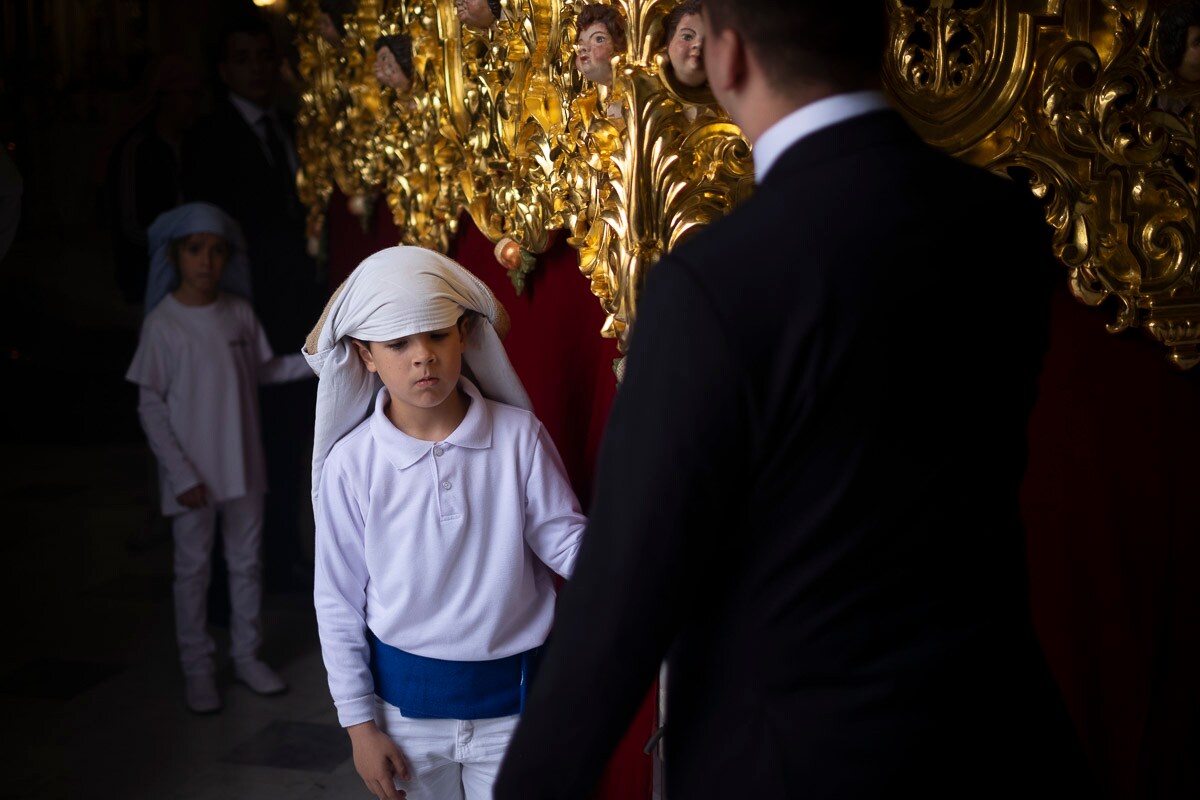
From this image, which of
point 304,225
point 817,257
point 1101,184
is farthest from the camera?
point 304,225

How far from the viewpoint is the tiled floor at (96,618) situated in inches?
141

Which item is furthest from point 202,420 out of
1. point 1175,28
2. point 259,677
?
point 1175,28

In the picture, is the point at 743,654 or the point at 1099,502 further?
the point at 1099,502

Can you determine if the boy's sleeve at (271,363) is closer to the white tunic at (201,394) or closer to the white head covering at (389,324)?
the white tunic at (201,394)

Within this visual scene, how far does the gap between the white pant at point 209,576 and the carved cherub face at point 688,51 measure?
2.81 meters

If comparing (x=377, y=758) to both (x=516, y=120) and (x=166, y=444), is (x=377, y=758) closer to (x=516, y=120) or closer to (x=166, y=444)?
(x=516, y=120)

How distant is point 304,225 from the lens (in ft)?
16.9

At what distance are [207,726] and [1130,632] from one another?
292cm

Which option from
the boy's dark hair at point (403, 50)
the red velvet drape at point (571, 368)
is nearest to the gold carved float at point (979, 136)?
the red velvet drape at point (571, 368)

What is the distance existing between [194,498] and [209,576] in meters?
0.36

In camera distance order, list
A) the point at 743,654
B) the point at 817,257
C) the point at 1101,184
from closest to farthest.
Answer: the point at 817,257
the point at 743,654
the point at 1101,184

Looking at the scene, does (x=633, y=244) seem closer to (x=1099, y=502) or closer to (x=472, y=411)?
(x=472, y=411)

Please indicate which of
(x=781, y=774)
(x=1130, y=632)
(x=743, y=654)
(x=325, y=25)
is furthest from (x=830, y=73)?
(x=325, y=25)

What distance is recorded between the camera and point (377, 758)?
1.97 meters
